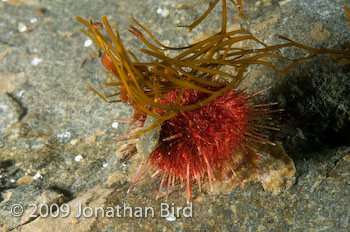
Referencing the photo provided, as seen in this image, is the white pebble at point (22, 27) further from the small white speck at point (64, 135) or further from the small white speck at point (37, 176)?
the small white speck at point (37, 176)

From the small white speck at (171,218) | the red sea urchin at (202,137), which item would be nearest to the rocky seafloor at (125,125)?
the small white speck at (171,218)

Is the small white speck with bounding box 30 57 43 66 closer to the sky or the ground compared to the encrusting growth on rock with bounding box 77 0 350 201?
closer to the sky

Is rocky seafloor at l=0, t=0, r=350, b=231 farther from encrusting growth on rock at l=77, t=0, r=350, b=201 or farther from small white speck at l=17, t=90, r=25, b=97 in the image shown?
encrusting growth on rock at l=77, t=0, r=350, b=201

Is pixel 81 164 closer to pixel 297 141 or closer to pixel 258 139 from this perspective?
pixel 258 139

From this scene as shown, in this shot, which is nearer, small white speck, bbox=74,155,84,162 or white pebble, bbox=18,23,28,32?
small white speck, bbox=74,155,84,162

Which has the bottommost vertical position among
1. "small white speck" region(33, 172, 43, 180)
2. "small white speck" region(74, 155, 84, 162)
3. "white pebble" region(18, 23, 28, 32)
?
"small white speck" region(33, 172, 43, 180)

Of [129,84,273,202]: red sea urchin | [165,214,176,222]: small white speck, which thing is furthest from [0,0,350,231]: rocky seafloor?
[129,84,273,202]: red sea urchin

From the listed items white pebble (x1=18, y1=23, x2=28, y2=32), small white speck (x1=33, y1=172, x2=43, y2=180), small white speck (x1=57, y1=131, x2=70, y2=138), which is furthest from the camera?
white pebble (x1=18, y1=23, x2=28, y2=32)
